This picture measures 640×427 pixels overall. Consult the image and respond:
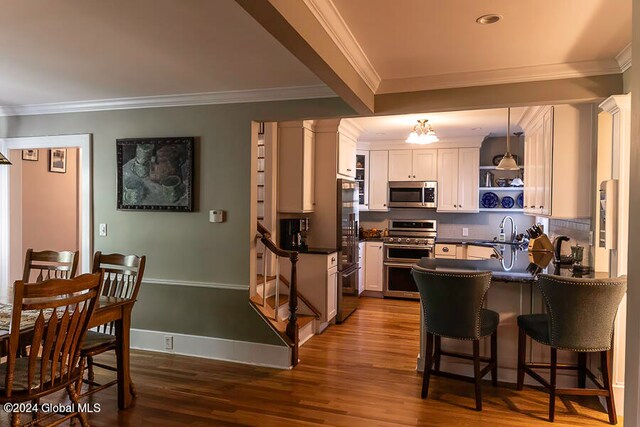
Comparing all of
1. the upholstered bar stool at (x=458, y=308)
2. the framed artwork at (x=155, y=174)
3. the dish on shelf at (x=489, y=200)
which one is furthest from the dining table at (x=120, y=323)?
the dish on shelf at (x=489, y=200)

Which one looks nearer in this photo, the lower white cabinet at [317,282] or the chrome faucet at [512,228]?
the lower white cabinet at [317,282]

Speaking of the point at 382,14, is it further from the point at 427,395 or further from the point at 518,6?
the point at 427,395

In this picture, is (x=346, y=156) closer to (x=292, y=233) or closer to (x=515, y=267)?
(x=292, y=233)

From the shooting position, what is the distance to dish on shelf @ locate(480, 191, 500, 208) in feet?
21.1

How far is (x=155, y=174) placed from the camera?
3941mm

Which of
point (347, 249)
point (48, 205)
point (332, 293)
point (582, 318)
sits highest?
point (48, 205)

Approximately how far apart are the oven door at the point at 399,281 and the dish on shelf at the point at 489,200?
62.2 inches

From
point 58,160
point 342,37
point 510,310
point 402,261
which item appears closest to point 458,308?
point 510,310

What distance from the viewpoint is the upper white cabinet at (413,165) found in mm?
6543

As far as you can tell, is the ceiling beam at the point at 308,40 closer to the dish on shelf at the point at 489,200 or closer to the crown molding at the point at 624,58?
the crown molding at the point at 624,58

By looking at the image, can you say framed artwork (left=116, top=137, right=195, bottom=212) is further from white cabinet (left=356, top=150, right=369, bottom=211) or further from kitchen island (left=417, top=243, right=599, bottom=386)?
white cabinet (left=356, top=150, right=369, bottom=211)

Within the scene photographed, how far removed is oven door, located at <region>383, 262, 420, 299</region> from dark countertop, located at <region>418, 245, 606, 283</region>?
226cm

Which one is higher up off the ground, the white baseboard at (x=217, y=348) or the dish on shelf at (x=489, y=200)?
the dish on shelf at (x=489, y=200)

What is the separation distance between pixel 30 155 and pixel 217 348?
3.48 m
